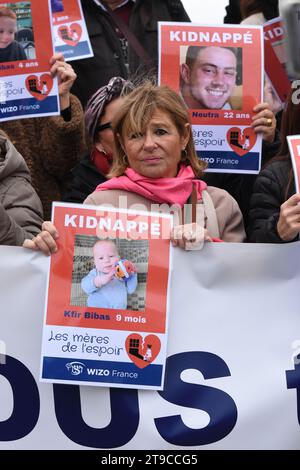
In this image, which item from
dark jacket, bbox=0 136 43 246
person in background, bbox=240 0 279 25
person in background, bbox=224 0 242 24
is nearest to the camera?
dark jacket, bbox=0 136 43 246

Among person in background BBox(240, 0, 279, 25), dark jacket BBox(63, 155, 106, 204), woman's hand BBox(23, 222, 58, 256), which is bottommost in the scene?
woman's hand BBox(23, 222, 58, 256)

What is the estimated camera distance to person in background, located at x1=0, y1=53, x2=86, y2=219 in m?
5.56

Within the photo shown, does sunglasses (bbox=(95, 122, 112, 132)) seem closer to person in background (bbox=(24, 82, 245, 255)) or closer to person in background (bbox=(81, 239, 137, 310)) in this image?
person in background (bbox=(24, 82, 245, 255))

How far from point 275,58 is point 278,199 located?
3.66 ft

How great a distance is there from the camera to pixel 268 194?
15.6 ft

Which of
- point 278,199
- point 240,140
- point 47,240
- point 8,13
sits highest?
point 8,13

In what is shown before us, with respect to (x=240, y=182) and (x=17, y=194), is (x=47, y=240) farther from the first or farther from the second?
(x=240, y=182)

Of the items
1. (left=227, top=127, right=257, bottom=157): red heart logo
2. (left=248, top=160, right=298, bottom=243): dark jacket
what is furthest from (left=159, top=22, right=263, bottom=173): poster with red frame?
(left=248, top=160, right=298, bottom=243): dark jacket

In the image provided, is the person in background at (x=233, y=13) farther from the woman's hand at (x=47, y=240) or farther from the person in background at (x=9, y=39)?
the woman's hand at (x=47, y=240)

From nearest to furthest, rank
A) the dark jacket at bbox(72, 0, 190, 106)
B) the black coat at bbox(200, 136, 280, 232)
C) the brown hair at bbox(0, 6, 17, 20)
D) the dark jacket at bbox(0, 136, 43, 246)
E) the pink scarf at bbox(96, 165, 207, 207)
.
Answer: the pink scarf at bbox(96, 165, 207, 207)
the dark jacket at bbox(0, 136, 43, 246)
the brown hair at bbox(0, 6, 17, 20)
the black coat at bbox(200, 136, 280, 232)
the dark jacket at bbox(72, 0, 190, 106)

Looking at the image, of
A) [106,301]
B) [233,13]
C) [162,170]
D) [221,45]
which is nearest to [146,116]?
[162,170]

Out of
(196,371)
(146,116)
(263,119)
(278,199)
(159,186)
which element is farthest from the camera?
(263,119)

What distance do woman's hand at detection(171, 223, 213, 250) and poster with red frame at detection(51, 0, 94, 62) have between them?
5.34ft

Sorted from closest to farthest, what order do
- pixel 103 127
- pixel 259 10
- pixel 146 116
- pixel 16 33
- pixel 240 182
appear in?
pixel 146 116
pixel 16 33
pixel 103 127
pixel 240 182
pixel 259 10
